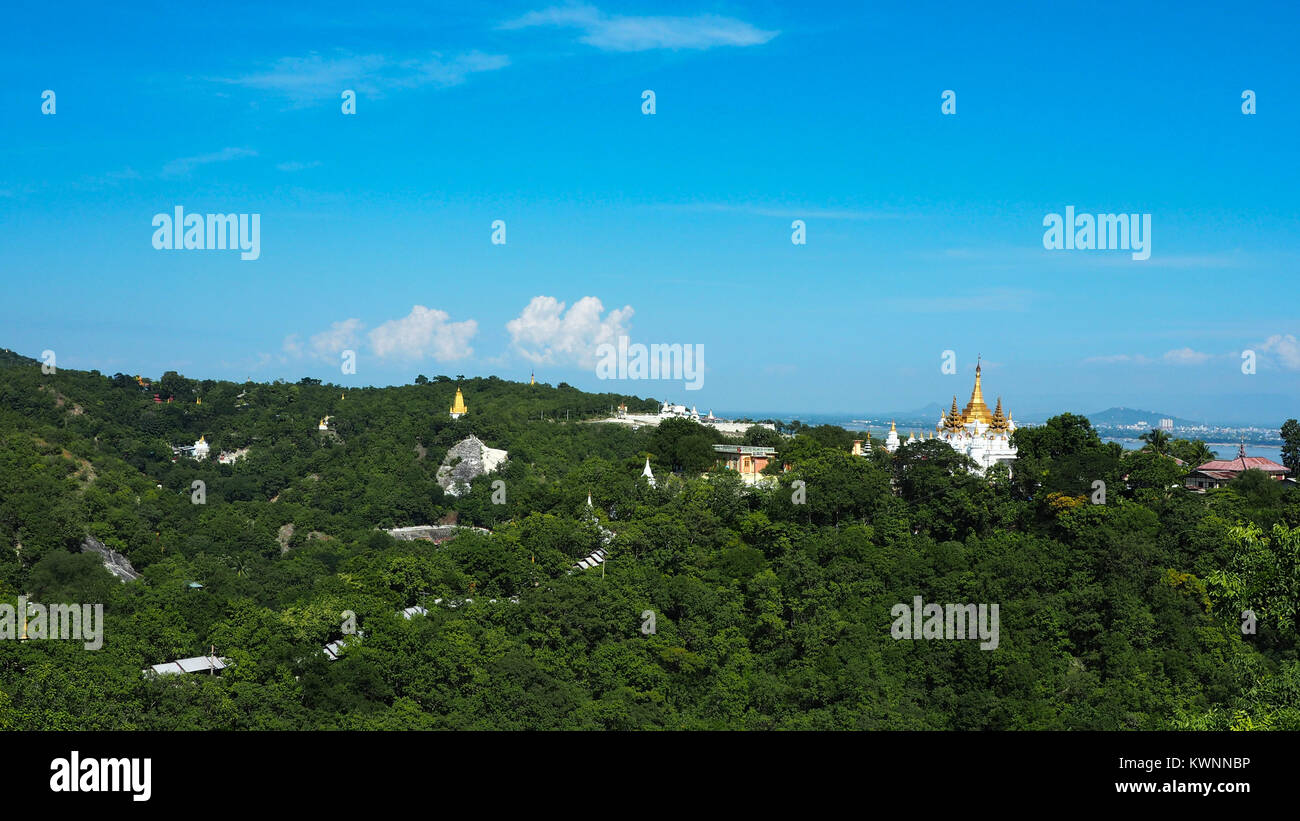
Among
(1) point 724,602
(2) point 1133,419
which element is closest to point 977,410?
(1) point 724,602

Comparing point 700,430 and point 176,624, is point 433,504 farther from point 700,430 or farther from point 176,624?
point 176,624

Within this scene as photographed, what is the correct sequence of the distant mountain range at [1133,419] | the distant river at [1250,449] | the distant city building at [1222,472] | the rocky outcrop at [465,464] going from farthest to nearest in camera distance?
the distant mountain range at [1133,419] < the rocky outcrop at [465,464] < the distant river at [1250,449] < the distant city building at [1222,472]

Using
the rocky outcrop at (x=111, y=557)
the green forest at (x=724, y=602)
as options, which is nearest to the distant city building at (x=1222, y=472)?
the green forest at (x=724, y=602)

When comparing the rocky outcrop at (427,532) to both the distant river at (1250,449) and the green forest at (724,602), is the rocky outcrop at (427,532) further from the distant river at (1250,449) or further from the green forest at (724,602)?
the distant river at (1250,449)

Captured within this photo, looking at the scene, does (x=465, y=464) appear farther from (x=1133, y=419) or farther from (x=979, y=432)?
(x=1133, y=419)

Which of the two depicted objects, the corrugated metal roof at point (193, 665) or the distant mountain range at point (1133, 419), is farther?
the distant mountain range at point (1133, 419)
